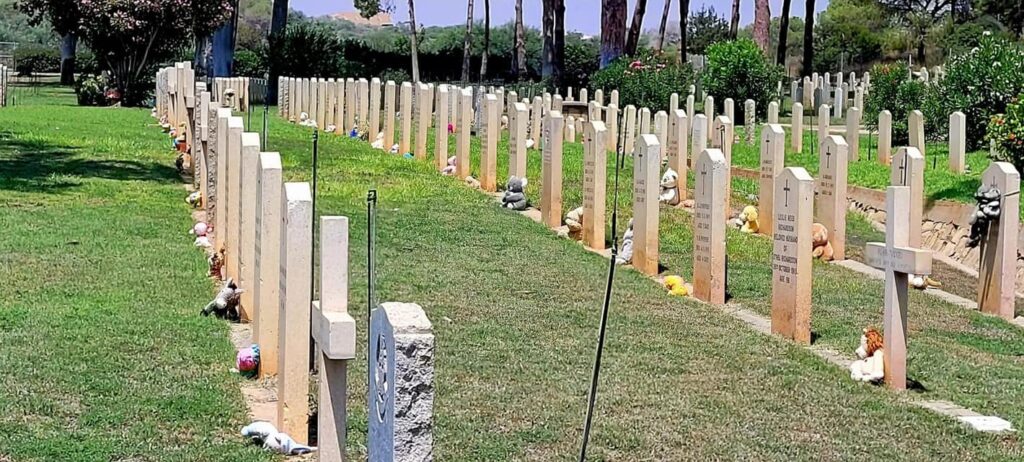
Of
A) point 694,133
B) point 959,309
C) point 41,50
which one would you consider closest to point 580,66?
point 41,50

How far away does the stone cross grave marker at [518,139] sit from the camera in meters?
17.0

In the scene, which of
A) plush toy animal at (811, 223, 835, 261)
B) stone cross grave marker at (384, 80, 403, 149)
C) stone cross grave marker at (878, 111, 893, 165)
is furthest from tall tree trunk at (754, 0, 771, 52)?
plush toy animal at (811, 223, 835, 261)

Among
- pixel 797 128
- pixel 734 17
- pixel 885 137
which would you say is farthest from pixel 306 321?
pixel 734 17

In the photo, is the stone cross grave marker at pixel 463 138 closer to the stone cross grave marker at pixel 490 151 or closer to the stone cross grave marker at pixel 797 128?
the stone cross grave marker at pixel 490 151

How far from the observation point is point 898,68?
2995cm

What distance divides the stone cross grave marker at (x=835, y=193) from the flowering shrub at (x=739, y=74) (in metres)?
17.9

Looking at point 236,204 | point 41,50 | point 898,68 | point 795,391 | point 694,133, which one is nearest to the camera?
point 795,391

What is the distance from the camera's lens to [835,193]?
1459 cm

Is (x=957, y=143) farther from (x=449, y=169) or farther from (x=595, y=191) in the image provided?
(x=595, y=191)

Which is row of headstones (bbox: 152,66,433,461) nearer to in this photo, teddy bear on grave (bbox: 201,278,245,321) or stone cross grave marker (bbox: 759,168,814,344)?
teddy bear on grave (bbox: 201,278,245,321)

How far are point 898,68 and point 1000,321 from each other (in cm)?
1947

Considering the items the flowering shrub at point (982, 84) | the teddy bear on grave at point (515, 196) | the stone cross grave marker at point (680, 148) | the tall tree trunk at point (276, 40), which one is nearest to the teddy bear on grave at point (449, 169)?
the stone cross grave marker at point (680, 148)

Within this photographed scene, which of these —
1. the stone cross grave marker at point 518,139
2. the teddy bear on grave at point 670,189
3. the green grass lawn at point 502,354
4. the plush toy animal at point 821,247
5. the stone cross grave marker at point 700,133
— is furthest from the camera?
the teddy bear on grave at point 670,189

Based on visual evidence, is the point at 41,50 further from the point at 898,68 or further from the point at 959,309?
the point at 959,309
